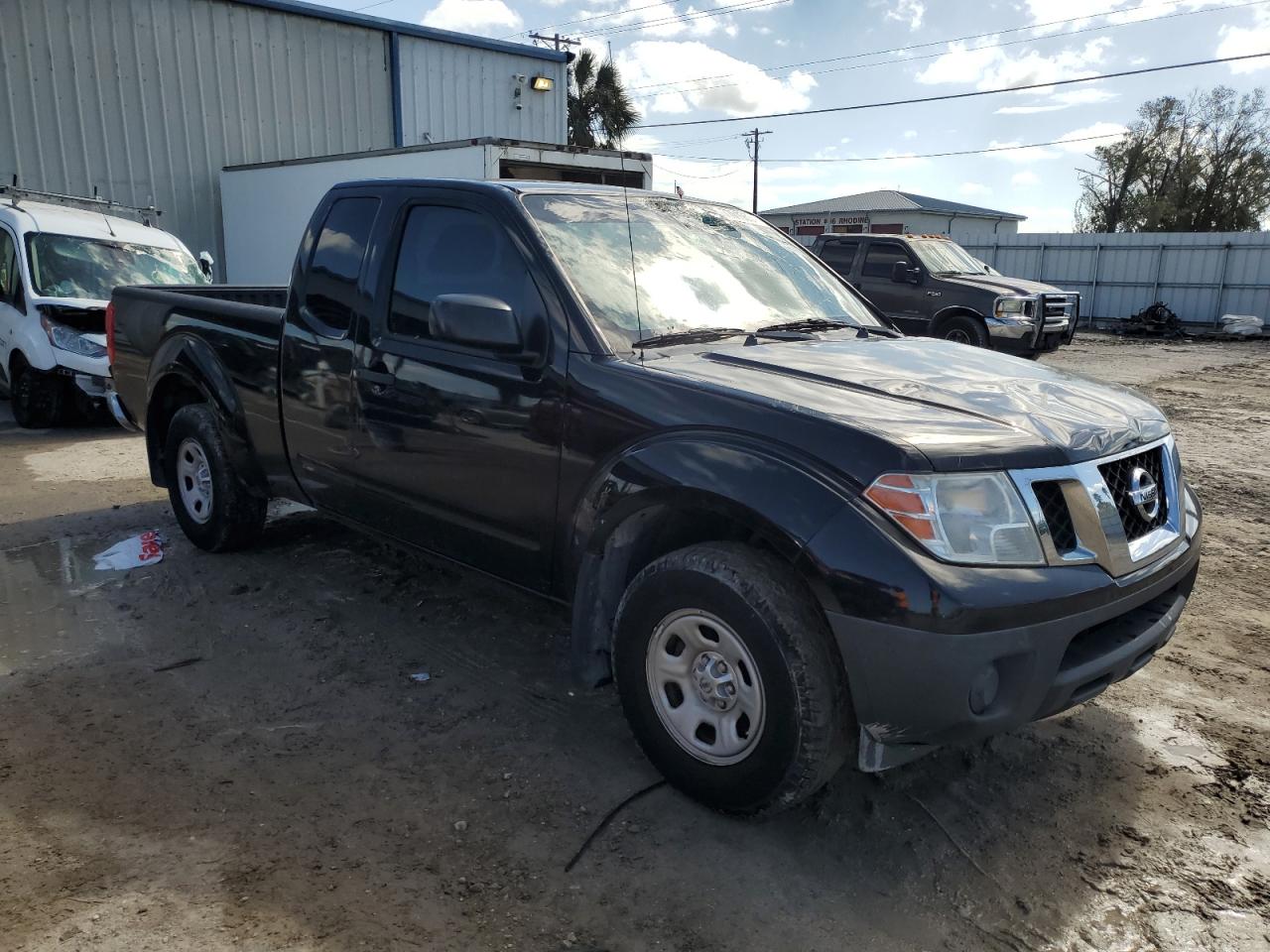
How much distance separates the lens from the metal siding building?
1428cm

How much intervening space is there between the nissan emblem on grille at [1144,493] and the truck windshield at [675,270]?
1.44 m

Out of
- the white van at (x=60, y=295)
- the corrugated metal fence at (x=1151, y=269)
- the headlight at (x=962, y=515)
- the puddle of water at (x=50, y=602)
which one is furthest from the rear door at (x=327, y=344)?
the corrugated metal fence at (x=1151, y=269)

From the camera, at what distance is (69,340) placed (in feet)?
29.3

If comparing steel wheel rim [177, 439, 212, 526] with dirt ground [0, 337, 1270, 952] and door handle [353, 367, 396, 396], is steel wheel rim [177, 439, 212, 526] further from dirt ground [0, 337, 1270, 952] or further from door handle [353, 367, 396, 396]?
door handle [353, 367, 396, 396]

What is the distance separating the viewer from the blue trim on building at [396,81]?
57.7 ft

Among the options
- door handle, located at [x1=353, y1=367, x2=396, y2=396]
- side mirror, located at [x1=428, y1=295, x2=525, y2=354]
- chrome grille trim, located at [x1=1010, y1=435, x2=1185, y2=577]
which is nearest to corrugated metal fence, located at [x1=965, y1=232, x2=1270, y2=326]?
chrome grille trim, located at [x1=1010, y1=435, x2=1185, y2=577]

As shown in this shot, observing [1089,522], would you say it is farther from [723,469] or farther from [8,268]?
[8,268]

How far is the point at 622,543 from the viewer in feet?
10.1

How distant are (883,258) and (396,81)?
9807 millimetres

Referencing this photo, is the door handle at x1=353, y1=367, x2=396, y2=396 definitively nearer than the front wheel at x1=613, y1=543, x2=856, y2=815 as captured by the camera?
No

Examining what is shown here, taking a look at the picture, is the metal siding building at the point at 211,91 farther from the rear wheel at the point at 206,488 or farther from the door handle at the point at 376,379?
the door handle at the point at 376,379

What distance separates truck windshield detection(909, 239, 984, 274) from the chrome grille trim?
12.1m

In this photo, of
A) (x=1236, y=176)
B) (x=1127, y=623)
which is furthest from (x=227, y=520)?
(x=1236, y=176)

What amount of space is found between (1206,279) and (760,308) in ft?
86.8
